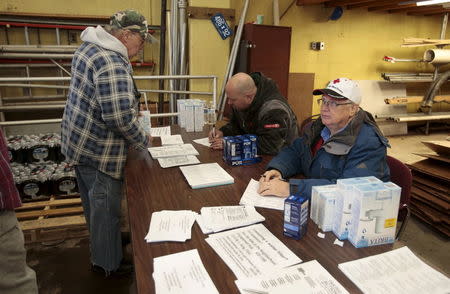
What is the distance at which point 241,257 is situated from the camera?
103 cm

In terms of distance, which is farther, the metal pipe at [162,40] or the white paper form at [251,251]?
the metal pipe at [162,40]

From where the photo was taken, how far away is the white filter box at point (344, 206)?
41.8 inches

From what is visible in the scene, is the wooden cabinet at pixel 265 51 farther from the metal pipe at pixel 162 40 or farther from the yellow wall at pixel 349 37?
the metal pipe at pixel 162 40

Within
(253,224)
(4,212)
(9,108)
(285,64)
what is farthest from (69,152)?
(285,64)

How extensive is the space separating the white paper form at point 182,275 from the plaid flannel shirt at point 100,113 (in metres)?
0.91

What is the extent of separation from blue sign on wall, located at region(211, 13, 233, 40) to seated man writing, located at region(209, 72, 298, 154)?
193 centimetres

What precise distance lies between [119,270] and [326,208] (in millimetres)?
1652

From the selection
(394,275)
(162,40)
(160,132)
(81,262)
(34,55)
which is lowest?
(81,262)

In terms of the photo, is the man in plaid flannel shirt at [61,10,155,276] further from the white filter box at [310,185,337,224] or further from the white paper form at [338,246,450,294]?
the white paper form at [338,246,450,294]

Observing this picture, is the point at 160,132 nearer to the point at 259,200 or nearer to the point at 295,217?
the point at 259,200

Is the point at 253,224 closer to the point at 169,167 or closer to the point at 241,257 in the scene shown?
the point at 241,257

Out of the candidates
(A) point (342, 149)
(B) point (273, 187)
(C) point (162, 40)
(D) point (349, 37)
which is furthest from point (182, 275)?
(D) point (349, 37)

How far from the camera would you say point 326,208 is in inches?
45.1

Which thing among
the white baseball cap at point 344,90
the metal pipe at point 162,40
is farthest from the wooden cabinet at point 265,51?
the white baseball cap at point 344,90
